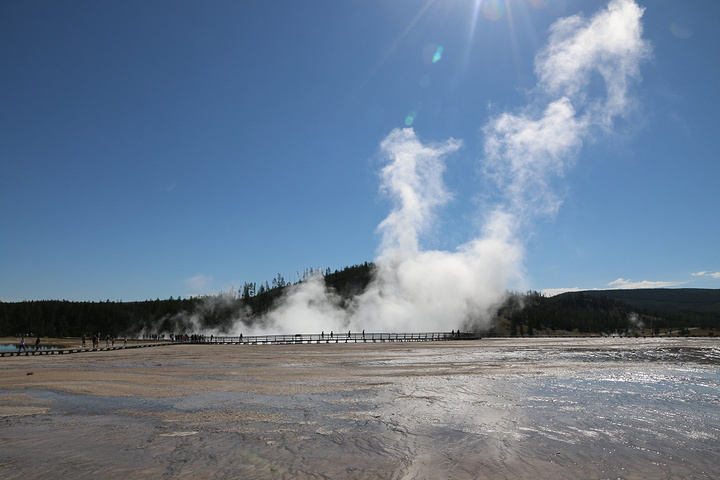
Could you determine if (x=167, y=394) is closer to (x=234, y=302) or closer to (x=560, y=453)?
(x=560, y=453)

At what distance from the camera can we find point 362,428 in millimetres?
11336

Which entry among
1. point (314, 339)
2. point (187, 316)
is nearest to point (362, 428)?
point (314, 339)

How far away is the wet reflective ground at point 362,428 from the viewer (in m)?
8.28

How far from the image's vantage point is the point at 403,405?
1449 centimetres

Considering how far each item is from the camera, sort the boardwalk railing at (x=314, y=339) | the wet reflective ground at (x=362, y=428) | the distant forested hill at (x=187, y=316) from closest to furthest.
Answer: the wet reflective ground at (x=362, y=428) → the boardwalk railing at (x=314, y=339) → the distant forested hill at (x=187, y=316)

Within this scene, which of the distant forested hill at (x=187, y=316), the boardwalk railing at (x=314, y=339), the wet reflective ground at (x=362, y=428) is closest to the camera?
the wet reflective ground at (x=362, y=428)

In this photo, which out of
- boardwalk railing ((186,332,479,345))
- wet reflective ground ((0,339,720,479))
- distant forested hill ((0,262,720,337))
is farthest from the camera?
distant forested hill ((0,262,720,337))

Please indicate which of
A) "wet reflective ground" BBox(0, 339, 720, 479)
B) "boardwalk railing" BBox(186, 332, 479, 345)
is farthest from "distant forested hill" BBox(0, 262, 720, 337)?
"wet reflective ground" BBox(0, 339, 720, 479)

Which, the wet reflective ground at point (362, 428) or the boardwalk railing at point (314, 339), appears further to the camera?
the boardwalk railing at point (314, 339)

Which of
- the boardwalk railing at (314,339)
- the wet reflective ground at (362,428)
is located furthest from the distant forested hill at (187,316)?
the wet reflective ground at (362,428)

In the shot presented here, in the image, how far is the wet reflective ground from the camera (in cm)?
828

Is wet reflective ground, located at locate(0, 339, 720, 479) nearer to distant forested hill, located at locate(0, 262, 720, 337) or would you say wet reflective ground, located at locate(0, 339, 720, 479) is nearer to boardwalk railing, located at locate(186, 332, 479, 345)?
boardwalk railing, located at locate(186, 332, 479, 345)

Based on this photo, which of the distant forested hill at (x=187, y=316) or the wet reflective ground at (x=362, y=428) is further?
the distant forested hill at (x=187, y=316)

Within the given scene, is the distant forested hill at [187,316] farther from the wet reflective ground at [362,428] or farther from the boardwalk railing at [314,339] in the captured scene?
the wet reflective ground at [362,428]
